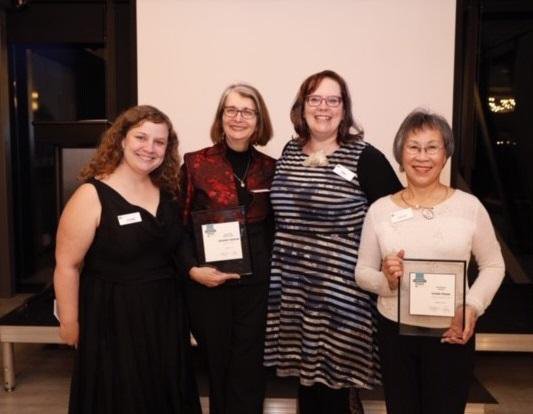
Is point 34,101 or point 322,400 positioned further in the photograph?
point 34,101

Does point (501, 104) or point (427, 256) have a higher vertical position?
point (501, 104)

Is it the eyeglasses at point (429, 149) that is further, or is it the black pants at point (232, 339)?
the black pants at point (232, 339)

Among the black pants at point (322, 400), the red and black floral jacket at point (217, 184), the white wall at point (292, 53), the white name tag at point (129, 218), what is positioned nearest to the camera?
the white name tag at point (129, 218)

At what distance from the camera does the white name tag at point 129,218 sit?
77.3 inches

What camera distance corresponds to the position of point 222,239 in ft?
6.99

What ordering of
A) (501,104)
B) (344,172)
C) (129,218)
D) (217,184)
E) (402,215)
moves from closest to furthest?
(402,215) → (129,218) → (344,172) → (217,184) → (501,104)

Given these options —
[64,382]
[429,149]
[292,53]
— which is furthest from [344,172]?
[64,382]

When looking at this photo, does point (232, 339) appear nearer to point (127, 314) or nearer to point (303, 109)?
point (127, 314)

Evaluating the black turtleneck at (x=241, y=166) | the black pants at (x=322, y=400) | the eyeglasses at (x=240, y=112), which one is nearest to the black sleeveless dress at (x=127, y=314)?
the black turtleneck at (x=241, y=166)

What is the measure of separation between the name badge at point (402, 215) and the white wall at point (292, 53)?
7.03ft

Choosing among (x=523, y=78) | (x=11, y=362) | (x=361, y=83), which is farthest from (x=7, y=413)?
(x=523, y=78)

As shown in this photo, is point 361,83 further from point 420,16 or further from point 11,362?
point 11,362

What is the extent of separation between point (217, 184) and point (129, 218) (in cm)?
41

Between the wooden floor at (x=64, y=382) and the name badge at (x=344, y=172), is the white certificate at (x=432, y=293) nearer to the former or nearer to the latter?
the name badge at (x=344, y=172)
